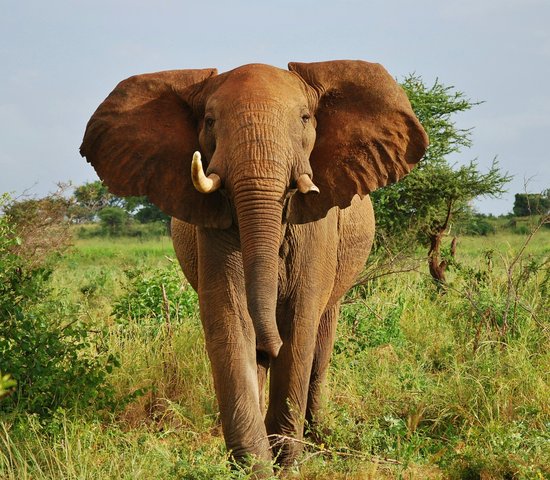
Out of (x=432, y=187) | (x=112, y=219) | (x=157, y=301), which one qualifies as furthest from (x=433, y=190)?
(x=112, y=219)

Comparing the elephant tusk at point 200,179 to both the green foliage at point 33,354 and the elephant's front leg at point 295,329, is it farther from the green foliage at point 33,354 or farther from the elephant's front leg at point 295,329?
the green foliage at point 33,354

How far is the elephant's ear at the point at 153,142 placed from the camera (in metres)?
5.40

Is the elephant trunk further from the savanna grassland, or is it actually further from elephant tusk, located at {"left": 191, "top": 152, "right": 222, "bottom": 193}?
the savanna grassland

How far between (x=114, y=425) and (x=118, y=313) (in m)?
3.10

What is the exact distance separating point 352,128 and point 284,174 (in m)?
0.83

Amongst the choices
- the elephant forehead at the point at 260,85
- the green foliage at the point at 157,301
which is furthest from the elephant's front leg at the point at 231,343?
the green foliage at the point at 157,301

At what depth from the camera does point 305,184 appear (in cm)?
492

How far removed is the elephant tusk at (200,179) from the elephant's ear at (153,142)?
46cm

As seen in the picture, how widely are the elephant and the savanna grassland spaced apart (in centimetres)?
43

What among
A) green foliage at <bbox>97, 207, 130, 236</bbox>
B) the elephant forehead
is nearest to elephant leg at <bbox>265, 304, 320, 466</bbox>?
the elephant forehead

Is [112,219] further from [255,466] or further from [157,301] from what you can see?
[255,466]

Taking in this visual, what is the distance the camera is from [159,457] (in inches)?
204

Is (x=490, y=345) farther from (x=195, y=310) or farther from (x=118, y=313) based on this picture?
(x=118, y=313)

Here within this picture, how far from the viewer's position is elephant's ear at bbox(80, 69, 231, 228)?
5.40 metres
